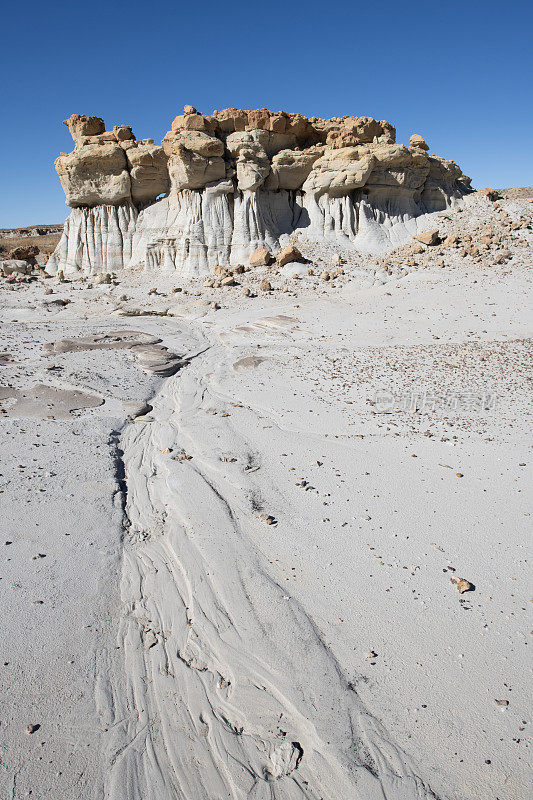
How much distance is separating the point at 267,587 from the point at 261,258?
1768 centimetres

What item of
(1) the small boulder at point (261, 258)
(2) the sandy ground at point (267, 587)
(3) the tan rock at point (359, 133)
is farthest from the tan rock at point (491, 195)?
(2) the sandy ground at point (267, 587)

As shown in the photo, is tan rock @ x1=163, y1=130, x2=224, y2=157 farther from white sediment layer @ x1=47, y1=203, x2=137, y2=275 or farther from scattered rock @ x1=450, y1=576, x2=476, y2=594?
scattered rock @ x1=450, y1=576, x2=476, y2=594

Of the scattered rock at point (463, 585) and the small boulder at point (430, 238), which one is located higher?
the small boulder at point (430, 238)

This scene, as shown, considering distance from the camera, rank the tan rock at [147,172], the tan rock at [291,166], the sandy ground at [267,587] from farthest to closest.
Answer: the tan rock at [147,172] < the tan rock at [291,166] < the sandy ground at [267,587]

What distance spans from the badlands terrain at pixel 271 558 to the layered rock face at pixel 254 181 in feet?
27.3

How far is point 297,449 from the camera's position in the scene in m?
6.87

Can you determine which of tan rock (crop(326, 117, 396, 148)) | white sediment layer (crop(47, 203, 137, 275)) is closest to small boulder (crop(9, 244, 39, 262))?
white sediment layer (crop(47, 203, 137, 275))

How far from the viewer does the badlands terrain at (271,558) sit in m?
2.90

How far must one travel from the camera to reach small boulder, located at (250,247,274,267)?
20033 millimetres

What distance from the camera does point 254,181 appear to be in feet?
66.6

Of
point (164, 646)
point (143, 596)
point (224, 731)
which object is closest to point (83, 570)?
point (143, 596)

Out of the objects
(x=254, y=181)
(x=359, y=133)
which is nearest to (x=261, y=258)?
(x=254, y=181)

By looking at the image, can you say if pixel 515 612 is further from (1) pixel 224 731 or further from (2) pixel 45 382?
(2) pixel 45 382

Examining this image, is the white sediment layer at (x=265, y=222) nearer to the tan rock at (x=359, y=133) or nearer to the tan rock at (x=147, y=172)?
the tan rock at (x=147, y=172)
